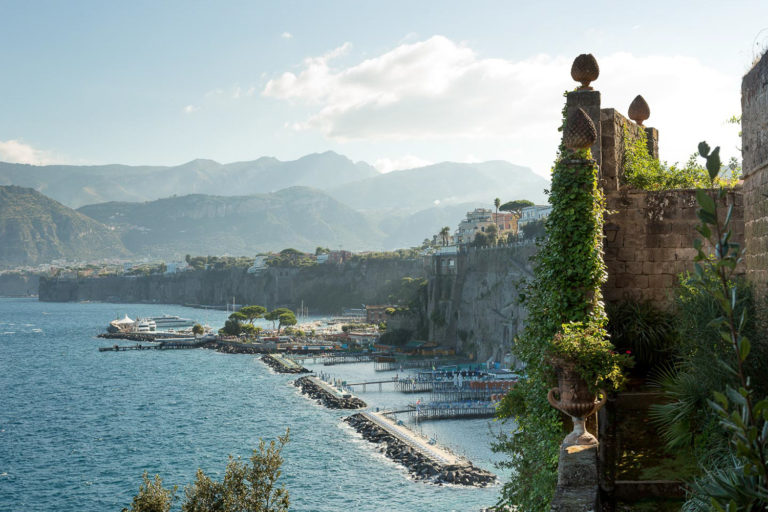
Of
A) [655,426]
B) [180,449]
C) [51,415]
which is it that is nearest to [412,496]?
[180,449]

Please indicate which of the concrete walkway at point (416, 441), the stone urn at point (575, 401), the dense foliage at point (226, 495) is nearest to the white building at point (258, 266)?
the concrete walkway at point (416, 441)

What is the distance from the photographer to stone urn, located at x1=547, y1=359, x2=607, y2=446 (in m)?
7.18

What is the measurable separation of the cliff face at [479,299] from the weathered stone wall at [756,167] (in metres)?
51.5

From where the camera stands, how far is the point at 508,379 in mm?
52031

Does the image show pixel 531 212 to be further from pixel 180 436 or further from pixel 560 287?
pixel 560 287

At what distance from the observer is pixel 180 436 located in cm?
4209

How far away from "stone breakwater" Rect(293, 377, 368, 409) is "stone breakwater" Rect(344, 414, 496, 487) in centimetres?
938

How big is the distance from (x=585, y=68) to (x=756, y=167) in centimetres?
299

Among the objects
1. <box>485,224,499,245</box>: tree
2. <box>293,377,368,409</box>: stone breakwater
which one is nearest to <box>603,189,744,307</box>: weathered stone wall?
<box>293,377,368,409</box>: stone breakwater

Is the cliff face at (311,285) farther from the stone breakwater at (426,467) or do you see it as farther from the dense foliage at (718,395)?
the dense foliage at (718,395)

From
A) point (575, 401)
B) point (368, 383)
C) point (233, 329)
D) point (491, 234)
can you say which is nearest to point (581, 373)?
point (575, 401)

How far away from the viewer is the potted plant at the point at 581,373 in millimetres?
7082

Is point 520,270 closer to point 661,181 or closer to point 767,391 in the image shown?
point 661,181

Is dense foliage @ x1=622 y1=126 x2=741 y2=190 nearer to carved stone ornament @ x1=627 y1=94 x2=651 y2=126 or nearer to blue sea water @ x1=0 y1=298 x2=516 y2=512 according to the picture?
carved stone ornament @ x1=627 y1=94 x2=651 y2=126
